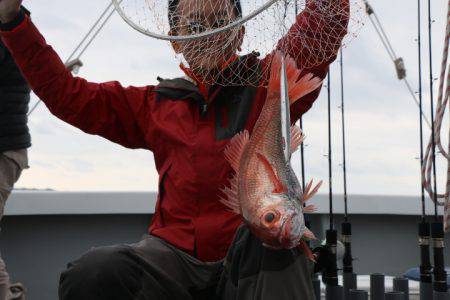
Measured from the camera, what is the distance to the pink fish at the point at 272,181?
4.71 feet

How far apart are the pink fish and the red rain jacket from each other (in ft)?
1.08

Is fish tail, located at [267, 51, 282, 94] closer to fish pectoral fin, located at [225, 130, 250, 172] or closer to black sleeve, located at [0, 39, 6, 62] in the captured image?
fish pectoral fin, located at [225, 130, 250, 172]

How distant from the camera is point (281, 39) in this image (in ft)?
6.35

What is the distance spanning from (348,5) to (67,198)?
110 inches

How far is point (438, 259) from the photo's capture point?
256cm

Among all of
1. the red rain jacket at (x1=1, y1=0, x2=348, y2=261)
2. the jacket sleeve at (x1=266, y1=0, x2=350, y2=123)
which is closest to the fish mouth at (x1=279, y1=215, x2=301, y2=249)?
the red rain jacket at (x1=1, y1=0, x2=348, y2=261)

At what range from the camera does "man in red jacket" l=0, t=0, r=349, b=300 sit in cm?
172

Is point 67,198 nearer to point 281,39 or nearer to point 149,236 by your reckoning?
point 149,236

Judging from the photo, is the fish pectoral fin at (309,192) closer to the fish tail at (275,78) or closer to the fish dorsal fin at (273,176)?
the fish dorsal fin at (273,176)

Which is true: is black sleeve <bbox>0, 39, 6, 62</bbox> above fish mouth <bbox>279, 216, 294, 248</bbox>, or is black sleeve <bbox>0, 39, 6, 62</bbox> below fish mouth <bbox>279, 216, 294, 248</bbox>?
above

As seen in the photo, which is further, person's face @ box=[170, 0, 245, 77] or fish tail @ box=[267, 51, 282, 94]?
person's face @ box=[170, 0, 245, 77]

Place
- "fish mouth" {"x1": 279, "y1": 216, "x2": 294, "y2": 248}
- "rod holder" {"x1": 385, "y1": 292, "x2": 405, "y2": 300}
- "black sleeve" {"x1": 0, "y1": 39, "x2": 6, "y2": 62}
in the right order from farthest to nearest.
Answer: "black sleeve" {"x1": 0, "y1": 39, "x2": 6, "y2": 62} < "rod holder" {"x1": 385, "y1": 292, "x2": 405, "y2": 300} < "fish mouth" {"x1": 279, "y1": 216, "x2": 294, "y2": 248}

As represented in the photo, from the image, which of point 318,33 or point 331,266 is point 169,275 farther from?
point 318,33

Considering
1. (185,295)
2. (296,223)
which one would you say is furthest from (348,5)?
(185,295)
